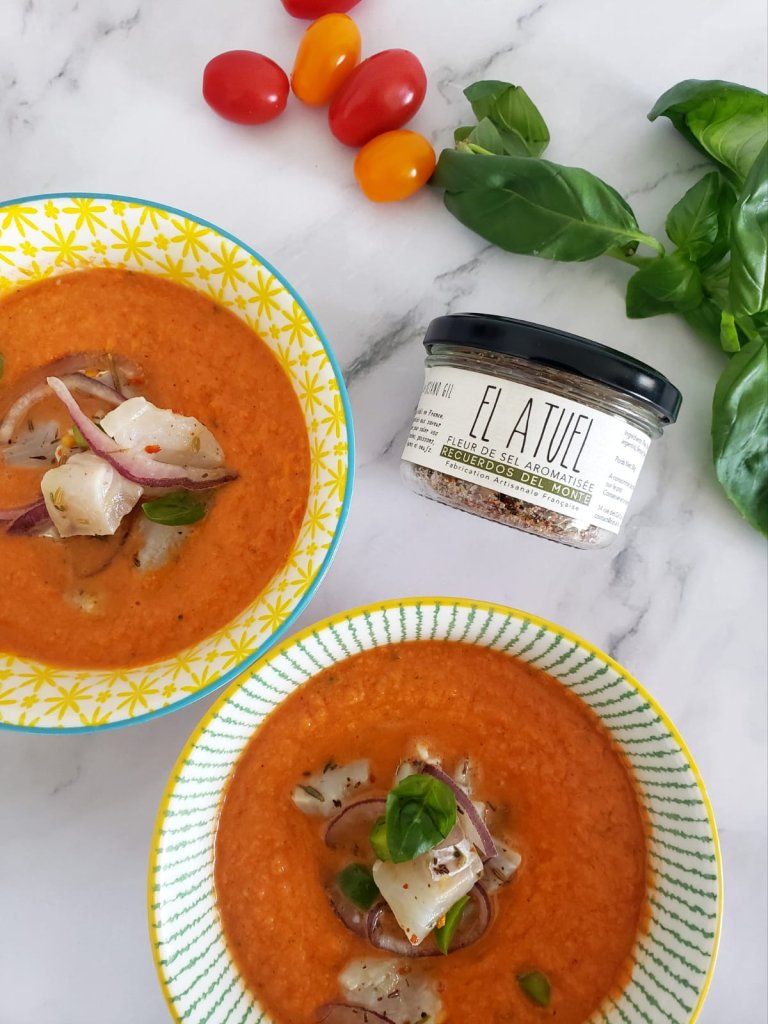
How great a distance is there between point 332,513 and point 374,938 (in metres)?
0.84

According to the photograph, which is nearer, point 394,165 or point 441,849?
point 441,849

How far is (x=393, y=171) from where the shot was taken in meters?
1.75

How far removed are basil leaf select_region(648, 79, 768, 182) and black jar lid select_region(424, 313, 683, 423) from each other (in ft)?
1.85

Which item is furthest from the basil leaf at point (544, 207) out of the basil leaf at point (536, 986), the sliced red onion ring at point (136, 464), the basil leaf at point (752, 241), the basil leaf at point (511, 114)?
the basil leaf at point (536, 986)

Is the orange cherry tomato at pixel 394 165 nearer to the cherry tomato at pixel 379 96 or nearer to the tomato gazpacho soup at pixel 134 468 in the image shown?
the cherry tomato at pixel 379 96

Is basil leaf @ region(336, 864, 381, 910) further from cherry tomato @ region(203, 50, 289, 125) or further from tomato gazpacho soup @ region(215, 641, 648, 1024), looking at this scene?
cherry tomato @ region(203, 50, 289, 125)

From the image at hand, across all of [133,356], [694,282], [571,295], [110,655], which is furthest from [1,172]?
[694,282]

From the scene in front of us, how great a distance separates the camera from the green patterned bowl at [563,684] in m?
1.46

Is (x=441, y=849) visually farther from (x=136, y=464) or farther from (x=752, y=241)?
(x=752, y=241)

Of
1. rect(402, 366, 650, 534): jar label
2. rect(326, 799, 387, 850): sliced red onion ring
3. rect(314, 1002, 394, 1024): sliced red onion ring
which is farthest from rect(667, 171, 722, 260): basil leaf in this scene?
rect(314, 1002, 394, 1024): sliced red onion ring

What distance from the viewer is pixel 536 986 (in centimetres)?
157

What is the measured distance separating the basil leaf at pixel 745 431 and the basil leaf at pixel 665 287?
163 mm

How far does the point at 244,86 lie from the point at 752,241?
1.08 m

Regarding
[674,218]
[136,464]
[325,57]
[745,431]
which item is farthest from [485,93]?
[136,464]
